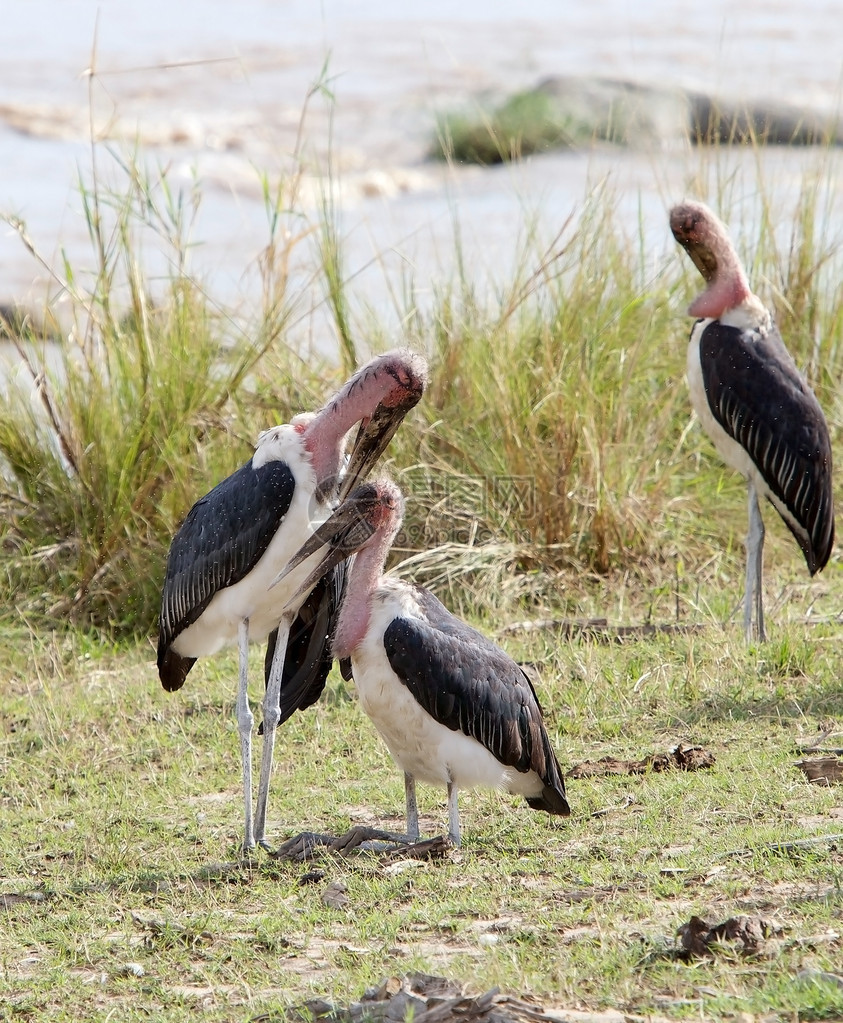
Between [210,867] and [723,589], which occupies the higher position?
[210,867]

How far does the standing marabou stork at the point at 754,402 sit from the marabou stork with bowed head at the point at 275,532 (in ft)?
6.86

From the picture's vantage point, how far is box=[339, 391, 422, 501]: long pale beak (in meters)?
4.16

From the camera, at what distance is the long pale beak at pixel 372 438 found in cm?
416

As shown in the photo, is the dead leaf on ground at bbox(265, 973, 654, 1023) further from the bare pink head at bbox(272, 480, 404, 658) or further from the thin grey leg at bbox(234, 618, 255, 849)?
the thin grey leg at bbox(234, 618, 255, 849)

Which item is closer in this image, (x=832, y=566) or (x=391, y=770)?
(x=391, y=770)

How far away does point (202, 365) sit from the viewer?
6551mm

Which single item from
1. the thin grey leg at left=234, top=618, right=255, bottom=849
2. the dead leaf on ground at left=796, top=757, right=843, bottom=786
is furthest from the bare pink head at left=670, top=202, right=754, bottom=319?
the thin grey leg at left=234, top=618, right=255, bottom=849

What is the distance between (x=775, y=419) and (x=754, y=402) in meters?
0.10


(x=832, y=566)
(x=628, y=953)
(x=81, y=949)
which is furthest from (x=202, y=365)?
(x=628, y=953)

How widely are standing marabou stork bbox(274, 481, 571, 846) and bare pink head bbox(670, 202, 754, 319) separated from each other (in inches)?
91.9

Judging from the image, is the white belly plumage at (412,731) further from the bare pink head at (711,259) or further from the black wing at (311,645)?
the bare pink head at (711,259)

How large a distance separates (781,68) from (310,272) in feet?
52.0

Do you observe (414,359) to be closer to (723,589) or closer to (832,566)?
(723,589)

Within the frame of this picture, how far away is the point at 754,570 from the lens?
577cm
